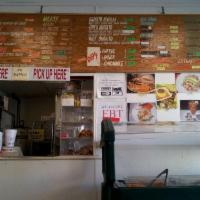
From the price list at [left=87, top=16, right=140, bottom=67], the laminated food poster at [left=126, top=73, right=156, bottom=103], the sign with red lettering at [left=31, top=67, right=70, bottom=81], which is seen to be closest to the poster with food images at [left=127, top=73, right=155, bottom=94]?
the laminated food poster at [left=126, top=73, right=156, bottom=103]

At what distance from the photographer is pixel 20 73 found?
3.08 m

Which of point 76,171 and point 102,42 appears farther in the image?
point 102,42

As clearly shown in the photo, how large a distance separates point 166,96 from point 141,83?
274mm

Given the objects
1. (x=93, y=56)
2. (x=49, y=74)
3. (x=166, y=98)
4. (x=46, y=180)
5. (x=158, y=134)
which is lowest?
(x=46, y=180)

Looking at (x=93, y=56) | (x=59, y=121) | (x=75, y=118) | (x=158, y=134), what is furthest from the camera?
(x=75, y=118)

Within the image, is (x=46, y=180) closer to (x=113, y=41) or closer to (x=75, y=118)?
(x=75, y=118)

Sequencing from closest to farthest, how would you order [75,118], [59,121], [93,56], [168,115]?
1. [168,115]
2. [93,56]
3. [59,121]
4. [75,118]

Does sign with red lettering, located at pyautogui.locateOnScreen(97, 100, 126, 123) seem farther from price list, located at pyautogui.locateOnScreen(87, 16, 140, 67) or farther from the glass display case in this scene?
price list, located at pyautogui.locateOnScreen(87, 16, 140, 67)

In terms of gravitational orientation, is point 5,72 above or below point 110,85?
above

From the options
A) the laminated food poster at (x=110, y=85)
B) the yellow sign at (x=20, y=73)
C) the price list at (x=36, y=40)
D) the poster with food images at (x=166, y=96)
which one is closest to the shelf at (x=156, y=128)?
the poster with food images at (x=166, y=96)

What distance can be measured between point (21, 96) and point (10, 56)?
2.44ft

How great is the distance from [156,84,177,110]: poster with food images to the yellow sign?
1292mm

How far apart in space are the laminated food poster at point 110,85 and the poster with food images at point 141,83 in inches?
2.6

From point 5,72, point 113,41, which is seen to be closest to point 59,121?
point 5,72
